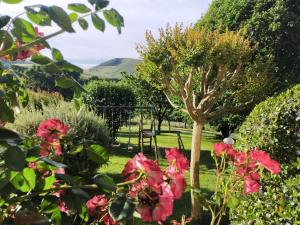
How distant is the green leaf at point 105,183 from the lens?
0.95 metres

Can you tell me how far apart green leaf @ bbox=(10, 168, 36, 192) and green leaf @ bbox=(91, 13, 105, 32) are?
360 mm

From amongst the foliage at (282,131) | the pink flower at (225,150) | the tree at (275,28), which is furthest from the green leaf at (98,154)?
the tree at (275,28)

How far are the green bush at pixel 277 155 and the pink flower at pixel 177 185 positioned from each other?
216 cm

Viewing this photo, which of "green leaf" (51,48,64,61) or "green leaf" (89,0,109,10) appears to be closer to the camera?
"green leaf" (89,0,109,10)

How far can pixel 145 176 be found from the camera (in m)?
0.99

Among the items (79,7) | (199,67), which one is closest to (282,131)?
(79,7)

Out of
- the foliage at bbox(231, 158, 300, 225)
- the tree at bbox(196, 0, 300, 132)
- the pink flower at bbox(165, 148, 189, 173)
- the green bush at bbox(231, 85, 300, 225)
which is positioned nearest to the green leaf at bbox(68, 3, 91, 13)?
the pink flower at bbox(165, 148, 189, 173)

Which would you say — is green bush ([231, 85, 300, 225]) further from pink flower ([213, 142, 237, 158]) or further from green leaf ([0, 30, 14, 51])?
green leaf ([0, 30, 14, 51])

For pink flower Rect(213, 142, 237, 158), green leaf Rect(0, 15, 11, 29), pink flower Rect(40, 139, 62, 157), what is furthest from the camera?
pink flower Rect(213, 142, 237, 158)

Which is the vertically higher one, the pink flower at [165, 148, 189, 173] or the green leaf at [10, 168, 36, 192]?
the pink flower at [165, 148, 189, 173]

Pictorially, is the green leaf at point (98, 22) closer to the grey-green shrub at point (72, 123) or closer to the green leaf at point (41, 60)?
the green leaf at point (41, 60)

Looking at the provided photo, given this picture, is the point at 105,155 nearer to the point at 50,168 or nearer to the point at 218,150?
the point at 50,168

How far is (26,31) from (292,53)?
31.7 feet

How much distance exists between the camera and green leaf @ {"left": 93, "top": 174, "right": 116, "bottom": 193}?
0.95 metres
